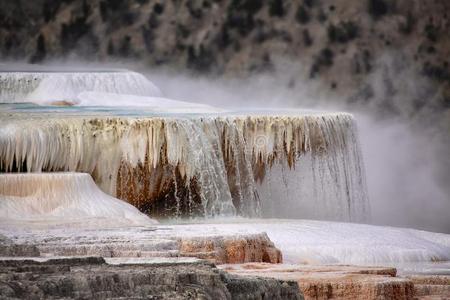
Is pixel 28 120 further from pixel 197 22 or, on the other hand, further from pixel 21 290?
pixel 197 22

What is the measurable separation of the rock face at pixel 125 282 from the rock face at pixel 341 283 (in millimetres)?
1114

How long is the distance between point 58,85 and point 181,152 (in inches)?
235

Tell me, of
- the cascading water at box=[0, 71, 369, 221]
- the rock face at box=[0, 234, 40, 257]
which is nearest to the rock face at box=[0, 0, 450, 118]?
the cascading water at box=[0, 71, 369, 221]

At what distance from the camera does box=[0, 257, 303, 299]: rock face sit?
36.7 feet

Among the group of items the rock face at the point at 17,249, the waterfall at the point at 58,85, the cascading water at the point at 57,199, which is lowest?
the rock face at the point at 17,249

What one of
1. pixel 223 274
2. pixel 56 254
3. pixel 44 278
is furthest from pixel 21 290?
pixel 56 254

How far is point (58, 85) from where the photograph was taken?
29250 mm

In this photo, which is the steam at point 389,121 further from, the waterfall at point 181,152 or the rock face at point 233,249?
the rock face at point 233,249

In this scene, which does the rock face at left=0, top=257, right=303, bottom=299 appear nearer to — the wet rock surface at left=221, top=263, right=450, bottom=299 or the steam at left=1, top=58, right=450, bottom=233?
the wet rock surface at left=221, top=263, right=450, bottom=299

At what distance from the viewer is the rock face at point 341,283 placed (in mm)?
14969

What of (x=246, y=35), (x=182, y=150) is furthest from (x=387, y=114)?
(x=182, y=150)

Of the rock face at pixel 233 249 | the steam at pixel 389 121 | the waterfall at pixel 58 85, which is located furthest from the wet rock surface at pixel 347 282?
the steam at pixel 389 121

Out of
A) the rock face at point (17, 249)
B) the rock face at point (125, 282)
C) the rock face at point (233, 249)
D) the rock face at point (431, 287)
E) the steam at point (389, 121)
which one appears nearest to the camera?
the rock face at point (125, 282)

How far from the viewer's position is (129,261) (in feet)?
45.9
